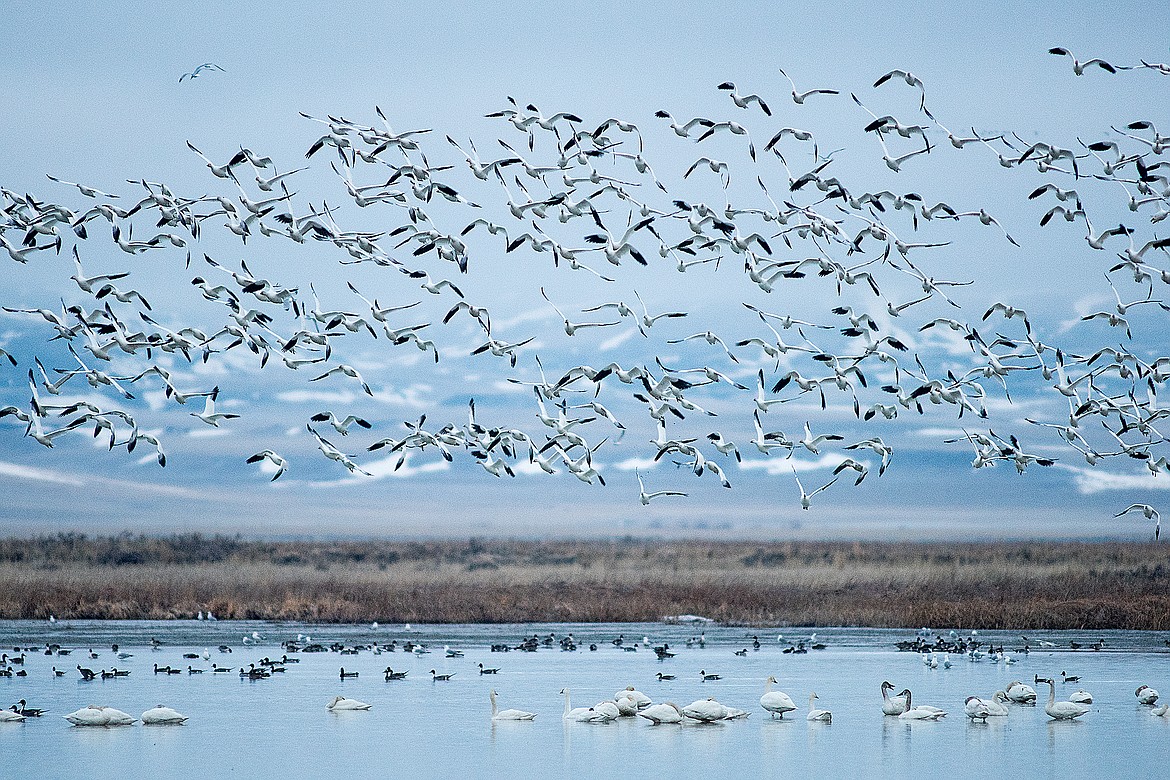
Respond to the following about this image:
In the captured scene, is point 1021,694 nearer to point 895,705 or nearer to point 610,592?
point 895,705

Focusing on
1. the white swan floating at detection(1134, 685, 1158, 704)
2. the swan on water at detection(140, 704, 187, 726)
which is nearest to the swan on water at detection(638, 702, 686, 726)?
the swan on water at detection(140, 704, 187, 726)

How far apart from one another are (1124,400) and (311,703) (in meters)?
13.9

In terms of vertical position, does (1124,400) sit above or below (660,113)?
below

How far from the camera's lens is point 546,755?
18.4 metres

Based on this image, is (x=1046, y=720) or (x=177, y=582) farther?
(x=177, y=582)

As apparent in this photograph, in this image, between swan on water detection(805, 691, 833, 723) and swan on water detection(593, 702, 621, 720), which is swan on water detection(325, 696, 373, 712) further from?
swan on water detection(805, 691, 833, 723)

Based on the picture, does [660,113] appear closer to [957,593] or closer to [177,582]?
[957,593]

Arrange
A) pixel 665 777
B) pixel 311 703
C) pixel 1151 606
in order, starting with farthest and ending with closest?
pixel 1151 606, pixel 311 703, pixel 665 777

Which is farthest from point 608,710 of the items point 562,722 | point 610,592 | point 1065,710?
point 610,592

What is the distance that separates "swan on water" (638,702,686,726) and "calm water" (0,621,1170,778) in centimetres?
12

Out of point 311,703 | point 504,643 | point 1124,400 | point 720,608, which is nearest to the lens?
point 311,703

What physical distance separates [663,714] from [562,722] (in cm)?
136

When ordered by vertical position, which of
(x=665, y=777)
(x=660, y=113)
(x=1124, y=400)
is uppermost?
(x=660, y=113)

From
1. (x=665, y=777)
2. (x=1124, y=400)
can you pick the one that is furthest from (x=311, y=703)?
(x=1124, y=400)
